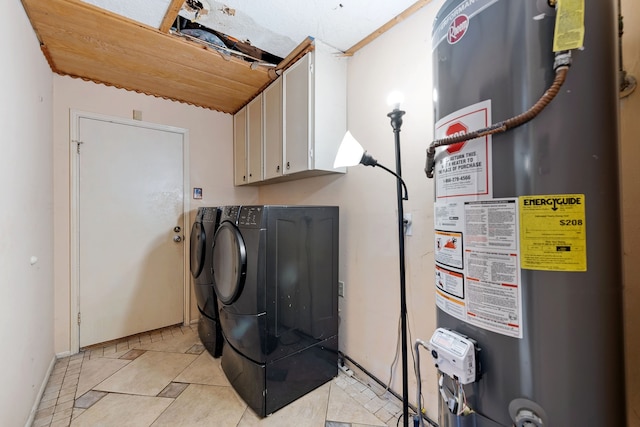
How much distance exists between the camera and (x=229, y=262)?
1.71m

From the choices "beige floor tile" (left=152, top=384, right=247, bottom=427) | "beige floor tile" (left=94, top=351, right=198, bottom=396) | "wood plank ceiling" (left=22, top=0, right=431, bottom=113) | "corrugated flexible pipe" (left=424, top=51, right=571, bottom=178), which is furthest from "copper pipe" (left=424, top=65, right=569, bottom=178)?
"beige floor tile" (left=94, top=351, right=198, bottom=396)

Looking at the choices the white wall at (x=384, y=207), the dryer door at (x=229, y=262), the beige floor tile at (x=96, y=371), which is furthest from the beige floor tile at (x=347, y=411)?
the beige floor tile at (x=96, y=371)

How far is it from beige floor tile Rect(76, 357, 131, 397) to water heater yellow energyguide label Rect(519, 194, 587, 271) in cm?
257

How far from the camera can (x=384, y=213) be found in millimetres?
1713

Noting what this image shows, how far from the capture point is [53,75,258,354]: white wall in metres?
2.19

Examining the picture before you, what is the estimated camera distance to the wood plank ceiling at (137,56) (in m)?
1.58

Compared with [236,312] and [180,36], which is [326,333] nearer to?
[236,312]

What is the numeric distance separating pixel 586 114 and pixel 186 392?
2.32 metres

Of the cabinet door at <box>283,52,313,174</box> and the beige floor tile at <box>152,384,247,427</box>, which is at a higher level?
the cabinet door at <box>283,52,313,174</box>

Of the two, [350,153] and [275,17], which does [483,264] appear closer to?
[350,153]

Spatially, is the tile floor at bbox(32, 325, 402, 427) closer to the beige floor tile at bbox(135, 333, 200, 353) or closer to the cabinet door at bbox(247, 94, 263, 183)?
the beige floor tile at bbox(135, 333, 200, 353)

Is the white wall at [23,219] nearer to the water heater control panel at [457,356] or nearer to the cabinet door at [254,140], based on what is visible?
the cabinet door at [254,140]

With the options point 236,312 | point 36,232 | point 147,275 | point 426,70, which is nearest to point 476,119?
point 426,70

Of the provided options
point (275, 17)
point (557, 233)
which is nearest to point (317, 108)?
point (275, 17)
